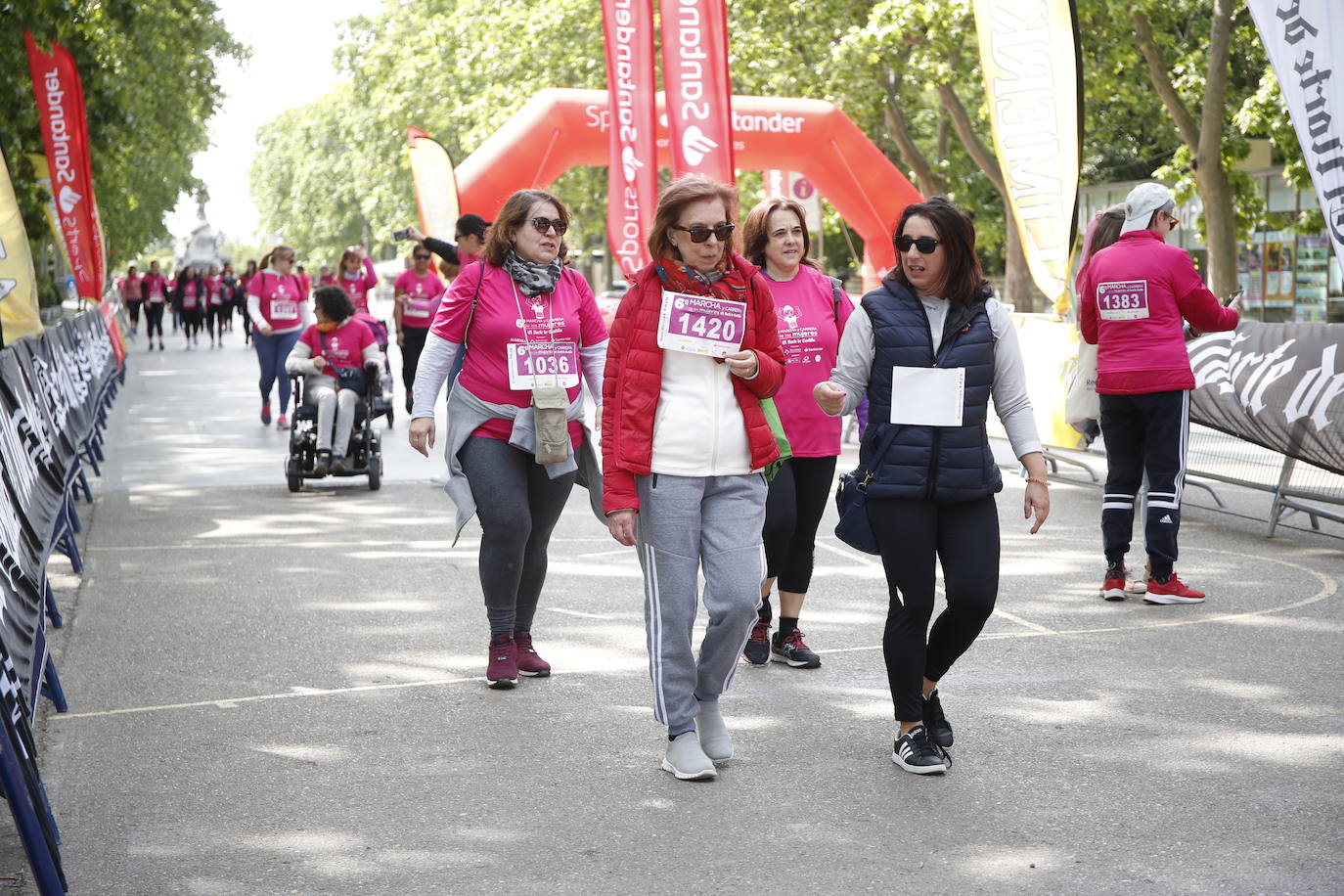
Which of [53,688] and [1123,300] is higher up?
[1123,300]

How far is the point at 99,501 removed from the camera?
11773mm

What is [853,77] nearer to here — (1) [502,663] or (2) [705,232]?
(1) [502,663]

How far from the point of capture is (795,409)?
639 cm

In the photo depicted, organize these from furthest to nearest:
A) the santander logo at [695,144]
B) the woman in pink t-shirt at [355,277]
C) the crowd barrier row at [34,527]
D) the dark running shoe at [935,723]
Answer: the woman in pink t-shirt at [355,277] → the santander logo at [695,144] → the dark running shoe at [935,723] → the crowd barrier row at [34,527]

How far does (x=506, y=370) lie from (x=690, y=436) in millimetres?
1374

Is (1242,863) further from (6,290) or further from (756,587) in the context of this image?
(6,290)

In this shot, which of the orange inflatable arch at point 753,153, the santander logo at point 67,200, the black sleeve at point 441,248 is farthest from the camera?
the orange inflatable arch at point 753,153

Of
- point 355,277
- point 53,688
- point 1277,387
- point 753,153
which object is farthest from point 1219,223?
point 53,688

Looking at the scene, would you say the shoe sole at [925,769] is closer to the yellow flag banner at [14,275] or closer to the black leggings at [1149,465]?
the black leggings at [1149,465]

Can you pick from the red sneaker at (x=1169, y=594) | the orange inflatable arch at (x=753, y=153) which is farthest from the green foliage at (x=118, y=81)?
the red sneaker at (x=1169, y=594)

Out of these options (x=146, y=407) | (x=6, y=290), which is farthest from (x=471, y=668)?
(x=146, y=407)

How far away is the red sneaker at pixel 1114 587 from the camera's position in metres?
7.89

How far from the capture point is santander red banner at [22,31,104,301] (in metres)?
16.2

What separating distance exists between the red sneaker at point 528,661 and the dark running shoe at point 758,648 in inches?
31.7
